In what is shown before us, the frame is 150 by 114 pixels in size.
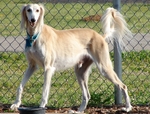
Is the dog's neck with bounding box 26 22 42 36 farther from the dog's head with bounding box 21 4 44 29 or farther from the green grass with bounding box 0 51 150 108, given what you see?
the green grass with bounding box 0 51 150 108

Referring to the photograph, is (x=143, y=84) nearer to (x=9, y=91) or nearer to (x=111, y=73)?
(x=111, y=73)

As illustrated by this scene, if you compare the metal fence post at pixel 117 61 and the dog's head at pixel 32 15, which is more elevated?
the dog's head at pixel 32 15

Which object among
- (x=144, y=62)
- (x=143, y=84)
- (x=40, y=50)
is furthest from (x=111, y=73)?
(x=144, y=62)

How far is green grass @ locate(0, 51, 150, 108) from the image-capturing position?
6695mm

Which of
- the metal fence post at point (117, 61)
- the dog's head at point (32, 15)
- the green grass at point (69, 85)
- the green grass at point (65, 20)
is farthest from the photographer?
the green grass at point (65, 20)

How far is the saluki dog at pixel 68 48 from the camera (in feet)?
19.3

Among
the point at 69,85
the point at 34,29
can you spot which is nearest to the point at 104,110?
the point at 69,85

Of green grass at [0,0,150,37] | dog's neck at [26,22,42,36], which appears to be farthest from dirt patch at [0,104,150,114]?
green grass at [0,0,150,37]

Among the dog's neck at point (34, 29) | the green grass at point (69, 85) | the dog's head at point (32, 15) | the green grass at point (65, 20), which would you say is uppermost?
the green grass at point (65, 20)

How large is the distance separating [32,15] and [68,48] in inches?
29.1

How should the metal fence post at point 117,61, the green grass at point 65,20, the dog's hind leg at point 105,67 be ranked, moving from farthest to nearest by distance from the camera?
the green grass at point 65,20
the metal fence post at point 117,61
the dog's hind leg at point 105,67

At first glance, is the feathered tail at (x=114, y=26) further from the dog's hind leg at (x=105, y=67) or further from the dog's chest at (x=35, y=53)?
the dog's chest at (x=35, y=53)

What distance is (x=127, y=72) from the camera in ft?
27.4

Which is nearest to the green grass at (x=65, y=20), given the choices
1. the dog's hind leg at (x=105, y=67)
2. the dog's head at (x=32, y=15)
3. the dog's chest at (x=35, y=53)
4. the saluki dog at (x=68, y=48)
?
the saluki dog at (x=68, y=48)
